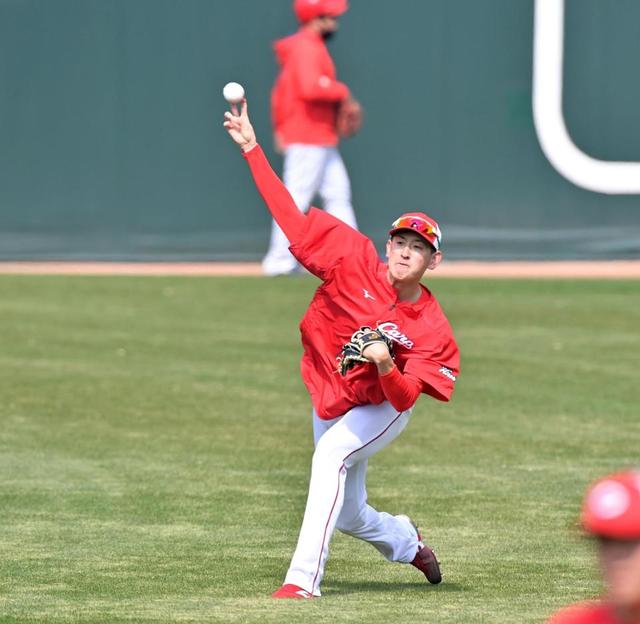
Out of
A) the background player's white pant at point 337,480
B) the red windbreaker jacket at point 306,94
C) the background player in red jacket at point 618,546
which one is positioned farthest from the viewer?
the red windbreaker jacket at point 306,94

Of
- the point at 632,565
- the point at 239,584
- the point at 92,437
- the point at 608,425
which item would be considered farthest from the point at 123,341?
the point at 632,565

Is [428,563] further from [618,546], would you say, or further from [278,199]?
[618,546]

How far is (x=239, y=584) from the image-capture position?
6680mm

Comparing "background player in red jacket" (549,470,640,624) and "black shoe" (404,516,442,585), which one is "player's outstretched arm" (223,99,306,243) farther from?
"background player in red jacket" (549,470,640,624)

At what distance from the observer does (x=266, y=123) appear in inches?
725

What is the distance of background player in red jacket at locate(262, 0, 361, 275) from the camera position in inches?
648

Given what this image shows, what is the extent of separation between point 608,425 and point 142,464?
303 centimetres

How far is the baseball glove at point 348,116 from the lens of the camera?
54.0 feet

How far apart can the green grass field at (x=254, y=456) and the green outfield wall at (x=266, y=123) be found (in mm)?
2115

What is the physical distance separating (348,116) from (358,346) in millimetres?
10628

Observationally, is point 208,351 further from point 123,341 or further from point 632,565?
point 632,565

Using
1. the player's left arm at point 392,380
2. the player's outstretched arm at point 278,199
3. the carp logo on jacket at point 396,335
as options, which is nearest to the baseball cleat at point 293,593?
the player's left arm at point 392,380

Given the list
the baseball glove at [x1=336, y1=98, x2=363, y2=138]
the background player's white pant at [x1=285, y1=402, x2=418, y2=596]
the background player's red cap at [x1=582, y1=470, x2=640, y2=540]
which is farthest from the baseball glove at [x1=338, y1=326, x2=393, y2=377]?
the baseball glove at [x1=336, y1=98, x2=363, y2=138]

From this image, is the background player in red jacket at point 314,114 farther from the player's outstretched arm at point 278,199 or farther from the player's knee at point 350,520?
the player's knee at point 350,520
